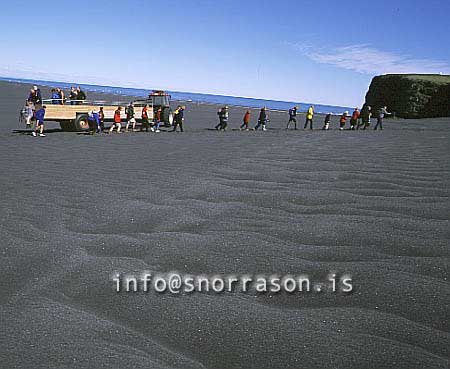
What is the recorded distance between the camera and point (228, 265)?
145 inches

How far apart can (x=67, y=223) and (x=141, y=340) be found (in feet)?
8.89

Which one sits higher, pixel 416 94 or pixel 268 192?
pixel 416 94

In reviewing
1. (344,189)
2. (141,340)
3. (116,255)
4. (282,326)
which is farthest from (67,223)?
(344,189)

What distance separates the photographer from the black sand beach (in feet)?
8.11

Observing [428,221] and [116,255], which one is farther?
[428,221]

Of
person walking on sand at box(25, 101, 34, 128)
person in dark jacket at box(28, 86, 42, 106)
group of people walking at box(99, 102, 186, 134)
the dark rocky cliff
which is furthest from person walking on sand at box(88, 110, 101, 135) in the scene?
the dark rocky cliff

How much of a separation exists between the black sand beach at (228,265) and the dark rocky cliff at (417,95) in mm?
34628

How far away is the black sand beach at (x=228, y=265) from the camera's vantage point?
2.47 metres

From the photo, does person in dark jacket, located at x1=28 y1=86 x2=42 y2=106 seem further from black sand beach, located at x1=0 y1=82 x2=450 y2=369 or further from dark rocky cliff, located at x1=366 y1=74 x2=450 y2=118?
dark rocky cliff, located at x1=366 y1=74 x2=450 y2=118

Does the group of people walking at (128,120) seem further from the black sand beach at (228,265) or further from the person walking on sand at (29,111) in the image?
the black sand beach at (228,265)

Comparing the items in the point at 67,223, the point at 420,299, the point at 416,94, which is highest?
the point at 416,94

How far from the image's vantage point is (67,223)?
16.2 feet

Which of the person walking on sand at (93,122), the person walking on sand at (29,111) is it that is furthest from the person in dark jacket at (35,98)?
the person walking on sand at (93,122)

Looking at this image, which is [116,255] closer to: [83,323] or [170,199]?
[83,323]
